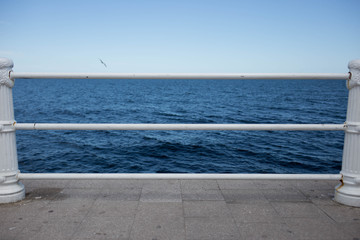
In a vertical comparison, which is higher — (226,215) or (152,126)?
(152,126)

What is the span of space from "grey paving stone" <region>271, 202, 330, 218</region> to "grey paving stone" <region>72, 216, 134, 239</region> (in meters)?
1.44

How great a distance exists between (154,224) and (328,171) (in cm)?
1377

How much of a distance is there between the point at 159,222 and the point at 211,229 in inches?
18.2

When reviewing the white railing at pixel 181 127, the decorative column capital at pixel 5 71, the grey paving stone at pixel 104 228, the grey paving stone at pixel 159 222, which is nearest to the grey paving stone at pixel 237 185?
the white railing at pixel 181 127

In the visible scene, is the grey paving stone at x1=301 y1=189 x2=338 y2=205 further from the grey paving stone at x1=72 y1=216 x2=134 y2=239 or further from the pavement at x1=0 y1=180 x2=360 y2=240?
the grey paving stone at x1=72 y1=216 x2=134 y2=239

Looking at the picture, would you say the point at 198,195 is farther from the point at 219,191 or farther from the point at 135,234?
the point at 135,234

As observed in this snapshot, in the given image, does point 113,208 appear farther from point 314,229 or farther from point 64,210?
point 314,229

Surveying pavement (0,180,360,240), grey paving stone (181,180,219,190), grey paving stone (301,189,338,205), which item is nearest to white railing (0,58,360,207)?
grey paving stone (301,189,338,205)

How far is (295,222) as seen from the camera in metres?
2.60

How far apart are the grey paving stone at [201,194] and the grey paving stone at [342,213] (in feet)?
3.38

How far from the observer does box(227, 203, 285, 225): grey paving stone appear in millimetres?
2635

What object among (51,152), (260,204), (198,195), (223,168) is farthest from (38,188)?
(51,152)

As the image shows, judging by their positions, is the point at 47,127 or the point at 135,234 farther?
the point at 47,127

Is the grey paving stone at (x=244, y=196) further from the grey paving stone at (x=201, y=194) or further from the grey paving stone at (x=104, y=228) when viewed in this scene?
the grey paving stone at (x=104, y=228)
